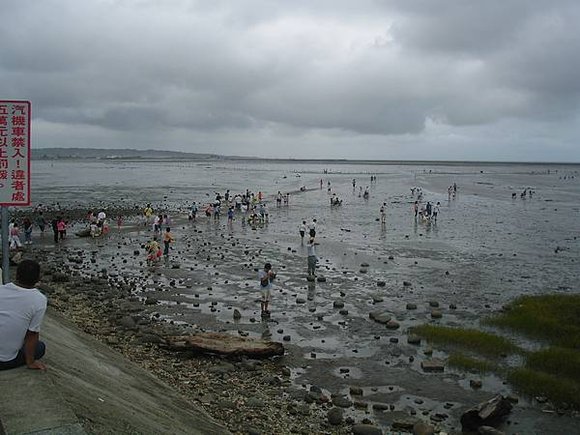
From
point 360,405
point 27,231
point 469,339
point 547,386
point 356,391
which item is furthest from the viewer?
point 27,231

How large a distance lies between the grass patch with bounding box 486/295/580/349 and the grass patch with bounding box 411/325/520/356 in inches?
75.2

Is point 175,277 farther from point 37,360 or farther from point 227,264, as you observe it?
point 37,360

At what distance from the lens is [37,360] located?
7352 mm

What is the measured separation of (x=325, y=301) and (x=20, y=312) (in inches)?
712

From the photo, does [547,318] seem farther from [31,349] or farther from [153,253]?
[153,253]

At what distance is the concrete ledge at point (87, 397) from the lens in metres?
6.22

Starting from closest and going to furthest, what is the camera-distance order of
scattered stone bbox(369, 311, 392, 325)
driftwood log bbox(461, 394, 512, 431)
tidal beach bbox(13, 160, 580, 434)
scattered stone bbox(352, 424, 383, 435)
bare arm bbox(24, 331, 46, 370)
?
bare arm bbox(24, 331, 46, 370)
scattered stone bbox(352, 424, 383, 435)
driftwood log bbox(461, 394, 512, 431)
tidal beach bbox(13, 160, 580, 434)
scattered stone bbox(369, 311, 392, 325)

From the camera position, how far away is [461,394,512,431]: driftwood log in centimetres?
1249

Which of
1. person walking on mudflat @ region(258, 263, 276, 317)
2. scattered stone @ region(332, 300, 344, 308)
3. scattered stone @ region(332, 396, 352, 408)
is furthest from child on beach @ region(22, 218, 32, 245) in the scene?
scattered stone @ region(332, 396, 352, 408)

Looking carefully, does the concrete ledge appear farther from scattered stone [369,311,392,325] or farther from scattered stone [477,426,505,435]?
scattered stone [369,311,392,325]

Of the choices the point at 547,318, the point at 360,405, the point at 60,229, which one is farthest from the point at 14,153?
the point at 60,229

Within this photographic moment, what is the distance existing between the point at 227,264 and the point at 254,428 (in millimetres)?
19988

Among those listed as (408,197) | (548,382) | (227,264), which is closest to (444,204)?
(408,197)

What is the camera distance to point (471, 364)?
1645cm
